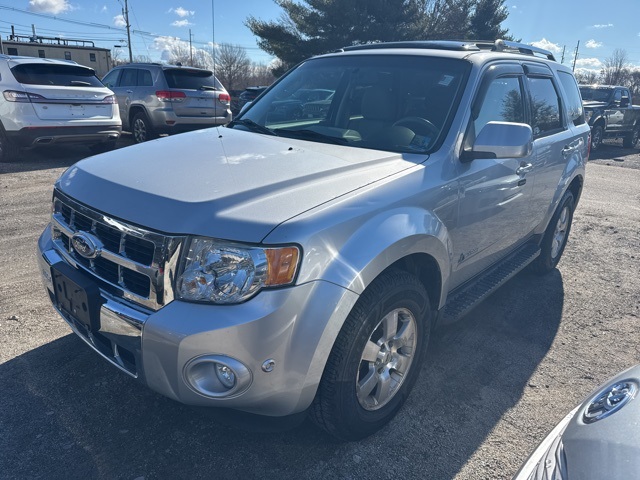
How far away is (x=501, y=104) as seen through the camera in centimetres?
329

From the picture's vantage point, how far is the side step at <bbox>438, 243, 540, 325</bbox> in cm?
296

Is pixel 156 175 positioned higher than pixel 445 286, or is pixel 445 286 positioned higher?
pixel 156 175

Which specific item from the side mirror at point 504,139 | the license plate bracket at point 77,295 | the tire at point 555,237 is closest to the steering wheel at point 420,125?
the side mirror at point 504,139

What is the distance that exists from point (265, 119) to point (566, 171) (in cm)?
268

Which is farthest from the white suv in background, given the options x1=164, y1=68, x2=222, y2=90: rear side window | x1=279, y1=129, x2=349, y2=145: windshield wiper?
x1=279, y1=129, x2=349, y2=145: windshield wiper

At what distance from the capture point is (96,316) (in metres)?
2.10

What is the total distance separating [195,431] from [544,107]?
3.48 meters

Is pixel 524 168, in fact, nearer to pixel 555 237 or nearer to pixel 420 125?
pixel 420 125

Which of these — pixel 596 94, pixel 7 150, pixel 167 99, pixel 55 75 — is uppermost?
pixel 55 75

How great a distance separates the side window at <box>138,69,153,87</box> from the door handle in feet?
29.5

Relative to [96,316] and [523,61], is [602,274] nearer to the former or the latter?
[523,61]

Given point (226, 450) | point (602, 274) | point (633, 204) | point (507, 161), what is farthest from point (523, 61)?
point (633, 204)

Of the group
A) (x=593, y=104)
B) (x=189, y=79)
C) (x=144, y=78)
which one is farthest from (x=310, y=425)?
(x=593, y=104)

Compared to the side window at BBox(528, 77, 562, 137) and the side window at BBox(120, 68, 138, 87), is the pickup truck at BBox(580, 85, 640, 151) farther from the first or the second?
the side window at BBox(120, 68, 138, 87)
